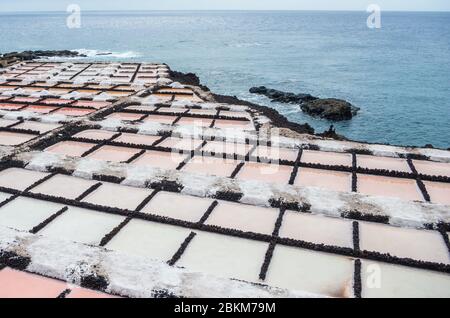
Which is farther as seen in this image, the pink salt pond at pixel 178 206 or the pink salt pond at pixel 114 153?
the pink salt pond at pixel 114 153

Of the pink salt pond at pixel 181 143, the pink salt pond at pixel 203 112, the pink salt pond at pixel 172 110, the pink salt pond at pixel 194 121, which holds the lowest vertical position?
the pink salt pond at pixel 181 143

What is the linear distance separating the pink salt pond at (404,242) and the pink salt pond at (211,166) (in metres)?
2.25

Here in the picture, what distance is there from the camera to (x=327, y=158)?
641 centimetres

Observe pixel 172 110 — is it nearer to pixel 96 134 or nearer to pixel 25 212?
pixel 96 134

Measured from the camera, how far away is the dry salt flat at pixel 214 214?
11.7 ft

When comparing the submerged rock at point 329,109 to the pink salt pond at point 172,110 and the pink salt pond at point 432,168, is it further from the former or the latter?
the pink salt pond at point 432,168

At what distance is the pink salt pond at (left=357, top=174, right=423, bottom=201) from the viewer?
5.23 metres

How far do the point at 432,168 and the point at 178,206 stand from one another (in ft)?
13.4

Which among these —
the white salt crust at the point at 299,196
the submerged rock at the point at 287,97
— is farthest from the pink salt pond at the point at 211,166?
the submerged rock at the point at 287,97

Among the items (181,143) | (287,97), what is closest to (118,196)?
(181,143)

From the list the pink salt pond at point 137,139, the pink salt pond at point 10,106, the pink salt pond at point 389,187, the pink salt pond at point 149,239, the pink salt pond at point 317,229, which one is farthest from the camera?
the pink salt pond at point 10,106

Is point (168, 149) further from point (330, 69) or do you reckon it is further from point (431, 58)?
point (431, 58)

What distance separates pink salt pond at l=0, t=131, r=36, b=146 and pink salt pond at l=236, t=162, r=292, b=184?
434 centimetres
